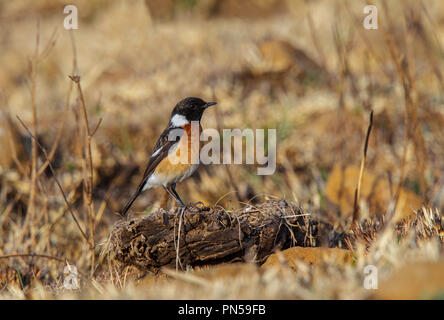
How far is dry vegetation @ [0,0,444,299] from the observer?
3.07 m

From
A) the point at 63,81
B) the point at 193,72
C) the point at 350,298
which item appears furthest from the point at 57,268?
the point at 63,81

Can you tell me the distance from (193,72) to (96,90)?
2202 mm

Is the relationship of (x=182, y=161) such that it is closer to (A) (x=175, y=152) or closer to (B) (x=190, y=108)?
(A) (x=175, y=152)

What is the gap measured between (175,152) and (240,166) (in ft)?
10.8

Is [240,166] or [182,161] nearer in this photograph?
[182,161]

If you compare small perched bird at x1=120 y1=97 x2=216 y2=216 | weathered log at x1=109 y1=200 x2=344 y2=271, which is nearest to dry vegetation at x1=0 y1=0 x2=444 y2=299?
weathered log at x1=109 y1=200 x2=344 y2=271

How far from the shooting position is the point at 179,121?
16.8 feet

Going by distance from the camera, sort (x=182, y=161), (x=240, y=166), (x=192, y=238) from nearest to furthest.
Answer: (x=192, y=238) → (x=182, y=161) → (x=240, y=166)

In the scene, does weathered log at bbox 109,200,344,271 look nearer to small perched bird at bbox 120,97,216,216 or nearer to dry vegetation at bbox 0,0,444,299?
dry vegetation at bbox 0,0,444,299

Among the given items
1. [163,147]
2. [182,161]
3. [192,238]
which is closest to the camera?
[192,238]

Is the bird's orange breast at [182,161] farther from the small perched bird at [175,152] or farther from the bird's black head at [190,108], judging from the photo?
the bird's black head at [190,108]

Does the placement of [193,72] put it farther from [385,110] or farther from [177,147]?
[177,147]

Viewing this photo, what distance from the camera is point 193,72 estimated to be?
11016 mm

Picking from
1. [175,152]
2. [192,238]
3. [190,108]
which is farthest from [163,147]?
[192,238]
